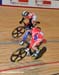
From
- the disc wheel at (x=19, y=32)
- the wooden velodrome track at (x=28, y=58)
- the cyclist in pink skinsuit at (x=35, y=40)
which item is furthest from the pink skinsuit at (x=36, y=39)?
the disc wheel at (x=19, y=32)

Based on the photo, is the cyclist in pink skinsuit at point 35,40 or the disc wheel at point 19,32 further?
the disc wheel at point 19,32

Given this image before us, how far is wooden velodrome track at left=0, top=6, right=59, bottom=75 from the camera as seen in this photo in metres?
2.90

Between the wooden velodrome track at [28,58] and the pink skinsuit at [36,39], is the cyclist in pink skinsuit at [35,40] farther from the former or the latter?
the wooden velodrome track at [28,58]

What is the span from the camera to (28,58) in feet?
10.5

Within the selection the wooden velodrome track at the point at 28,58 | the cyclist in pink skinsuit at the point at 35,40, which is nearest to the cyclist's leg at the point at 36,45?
the cyclist in pink skinsuit at the point at 35,40

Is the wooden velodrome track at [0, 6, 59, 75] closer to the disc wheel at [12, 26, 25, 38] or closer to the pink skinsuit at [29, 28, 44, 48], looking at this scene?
the disc wheel at [12, 26, 25, 38]

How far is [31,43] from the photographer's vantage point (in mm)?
2977

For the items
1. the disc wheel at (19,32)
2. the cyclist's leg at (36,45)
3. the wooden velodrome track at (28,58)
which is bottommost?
the wooden velodrome track at (28,58)

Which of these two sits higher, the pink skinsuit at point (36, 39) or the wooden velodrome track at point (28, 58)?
the pink skinsuit at point (36, 39)

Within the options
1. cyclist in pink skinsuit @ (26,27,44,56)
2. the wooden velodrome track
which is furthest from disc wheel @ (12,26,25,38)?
cyclist in pink skinsuit @ (26,27,44,56)

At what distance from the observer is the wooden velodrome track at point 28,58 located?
2.90 metres

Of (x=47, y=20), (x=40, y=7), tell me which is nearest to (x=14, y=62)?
(x=47, y=20)

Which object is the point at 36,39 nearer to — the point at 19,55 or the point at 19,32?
the point at 19,55

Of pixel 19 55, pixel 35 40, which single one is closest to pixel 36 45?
pixel 35 40
